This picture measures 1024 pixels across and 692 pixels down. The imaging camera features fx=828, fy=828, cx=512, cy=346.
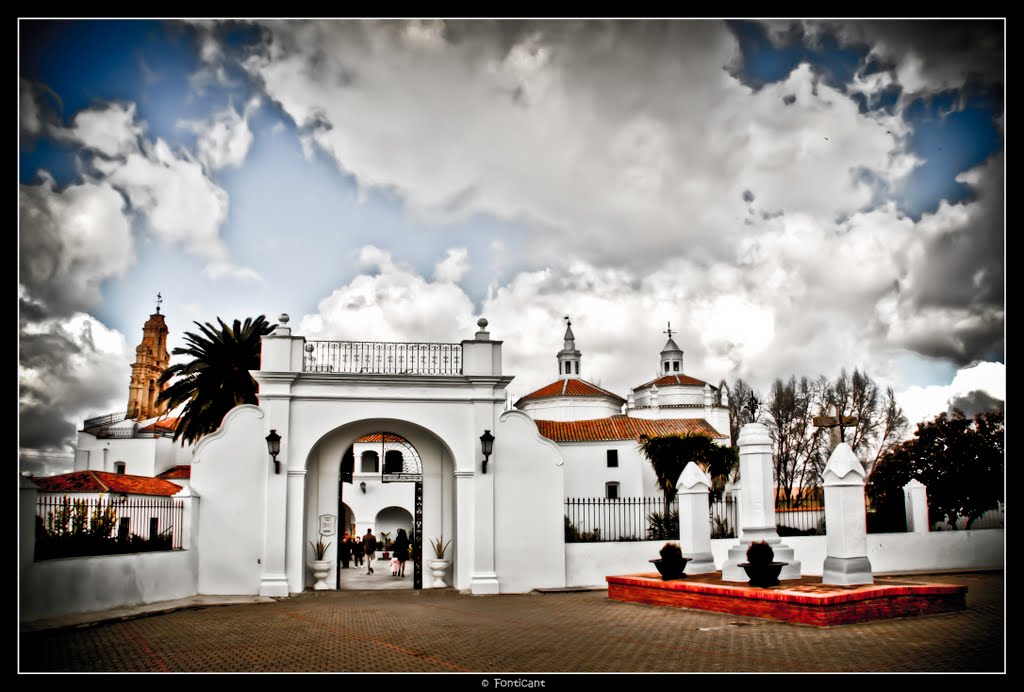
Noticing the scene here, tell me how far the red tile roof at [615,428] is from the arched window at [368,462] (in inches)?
385

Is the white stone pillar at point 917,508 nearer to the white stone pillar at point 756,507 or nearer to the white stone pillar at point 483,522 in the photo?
the white stone pillar at point 756,507

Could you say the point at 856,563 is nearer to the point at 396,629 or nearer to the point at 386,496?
the point at 396,629

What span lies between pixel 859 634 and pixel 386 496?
119ft

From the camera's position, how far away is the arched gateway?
Result: 1486cm

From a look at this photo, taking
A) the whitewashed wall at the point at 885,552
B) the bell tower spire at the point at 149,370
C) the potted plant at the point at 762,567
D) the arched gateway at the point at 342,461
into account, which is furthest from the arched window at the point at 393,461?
the potted plant at the point at 762,567

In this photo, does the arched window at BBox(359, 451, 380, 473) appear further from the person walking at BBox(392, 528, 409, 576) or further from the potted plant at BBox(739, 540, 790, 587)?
the potted plant at BBox(739, 540, 790, 587)

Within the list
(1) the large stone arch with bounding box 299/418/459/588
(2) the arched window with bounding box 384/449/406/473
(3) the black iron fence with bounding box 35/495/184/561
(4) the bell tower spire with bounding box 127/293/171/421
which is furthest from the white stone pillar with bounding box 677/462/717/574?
(4) the bell tower spire with bounding box 127/293/171/421

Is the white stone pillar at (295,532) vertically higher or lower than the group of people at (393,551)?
higher

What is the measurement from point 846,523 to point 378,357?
336 inches

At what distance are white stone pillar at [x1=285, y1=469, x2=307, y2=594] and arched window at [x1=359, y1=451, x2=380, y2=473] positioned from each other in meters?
32.5

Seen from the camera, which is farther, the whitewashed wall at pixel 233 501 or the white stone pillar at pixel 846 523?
the whitewashed wall at pixel 233 501

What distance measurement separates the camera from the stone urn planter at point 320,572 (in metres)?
15.6

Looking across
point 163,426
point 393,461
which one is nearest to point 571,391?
point 393,461
